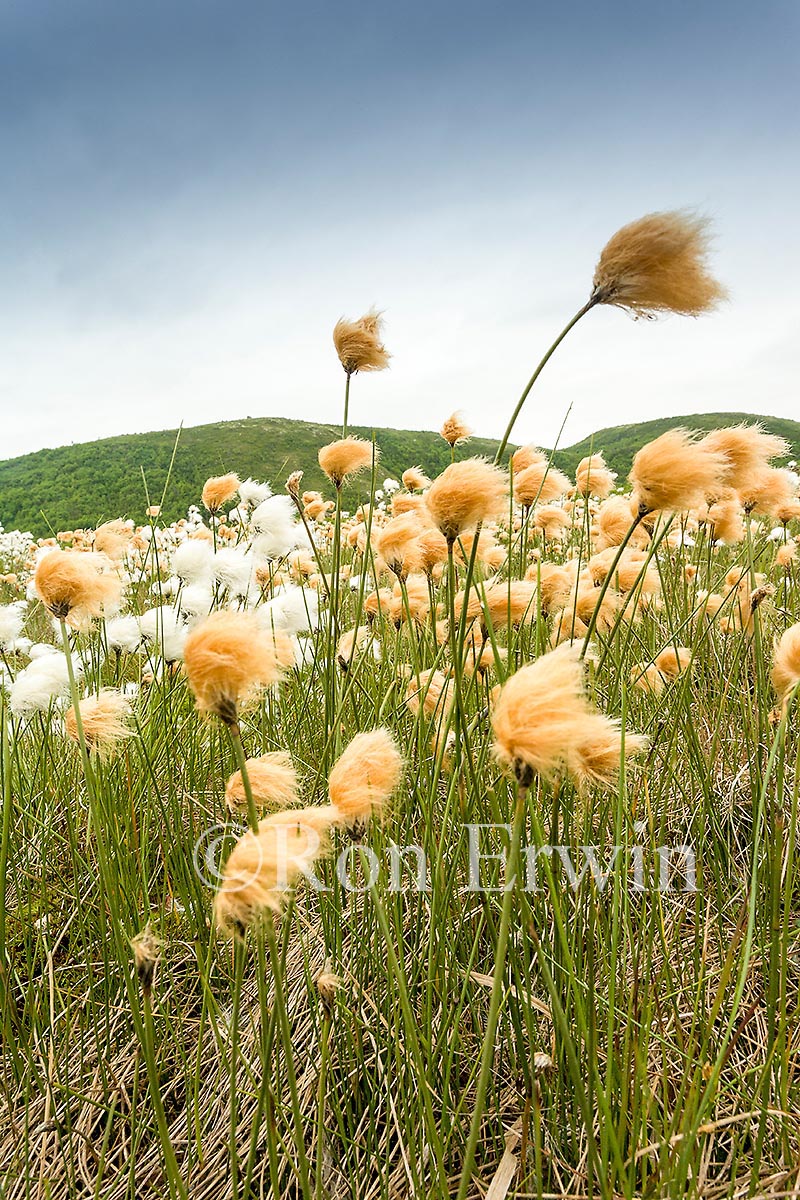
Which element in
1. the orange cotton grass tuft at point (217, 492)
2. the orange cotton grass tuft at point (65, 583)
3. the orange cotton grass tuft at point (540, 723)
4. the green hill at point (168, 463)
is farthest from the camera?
the green hill at point (168, 463)

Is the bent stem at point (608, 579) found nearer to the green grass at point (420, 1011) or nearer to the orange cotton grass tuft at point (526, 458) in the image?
the green grass at point (420, 1011)

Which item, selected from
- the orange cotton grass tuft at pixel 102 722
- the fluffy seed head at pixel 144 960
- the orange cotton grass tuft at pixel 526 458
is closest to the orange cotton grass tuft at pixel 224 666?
the fluffy seed head at pixel 144 960

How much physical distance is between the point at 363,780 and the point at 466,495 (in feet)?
1.59

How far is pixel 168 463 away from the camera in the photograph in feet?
72.0

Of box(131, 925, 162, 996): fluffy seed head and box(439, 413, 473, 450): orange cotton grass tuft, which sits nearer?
A: box(131, 925, 162, 996): fluffy seed head

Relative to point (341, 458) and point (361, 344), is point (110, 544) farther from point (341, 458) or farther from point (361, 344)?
point (361, 344)

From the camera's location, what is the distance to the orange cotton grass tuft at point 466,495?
3.45ft

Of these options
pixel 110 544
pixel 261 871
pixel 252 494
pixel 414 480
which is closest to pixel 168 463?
pixel 252 494

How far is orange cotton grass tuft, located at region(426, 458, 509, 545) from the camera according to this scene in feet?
3.45

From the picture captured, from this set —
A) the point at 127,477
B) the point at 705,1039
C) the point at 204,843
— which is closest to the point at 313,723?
the point at 204,843

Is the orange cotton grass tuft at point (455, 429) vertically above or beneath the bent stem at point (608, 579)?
above

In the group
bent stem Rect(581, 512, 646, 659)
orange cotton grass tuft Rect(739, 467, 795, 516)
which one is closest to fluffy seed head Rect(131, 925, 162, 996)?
bent stem Rect(581, 512, 646, 659)

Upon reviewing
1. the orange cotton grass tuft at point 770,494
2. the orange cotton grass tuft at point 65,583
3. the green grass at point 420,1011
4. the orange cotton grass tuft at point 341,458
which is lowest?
the green grass at point 420,1011

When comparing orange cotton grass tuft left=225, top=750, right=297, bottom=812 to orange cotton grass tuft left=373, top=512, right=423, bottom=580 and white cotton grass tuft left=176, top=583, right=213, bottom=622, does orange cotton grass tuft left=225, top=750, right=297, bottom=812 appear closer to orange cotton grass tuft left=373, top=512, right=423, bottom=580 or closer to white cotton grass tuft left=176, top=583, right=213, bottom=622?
orange cotton grass tuft left=373, top=512, right=423, bottom=580
